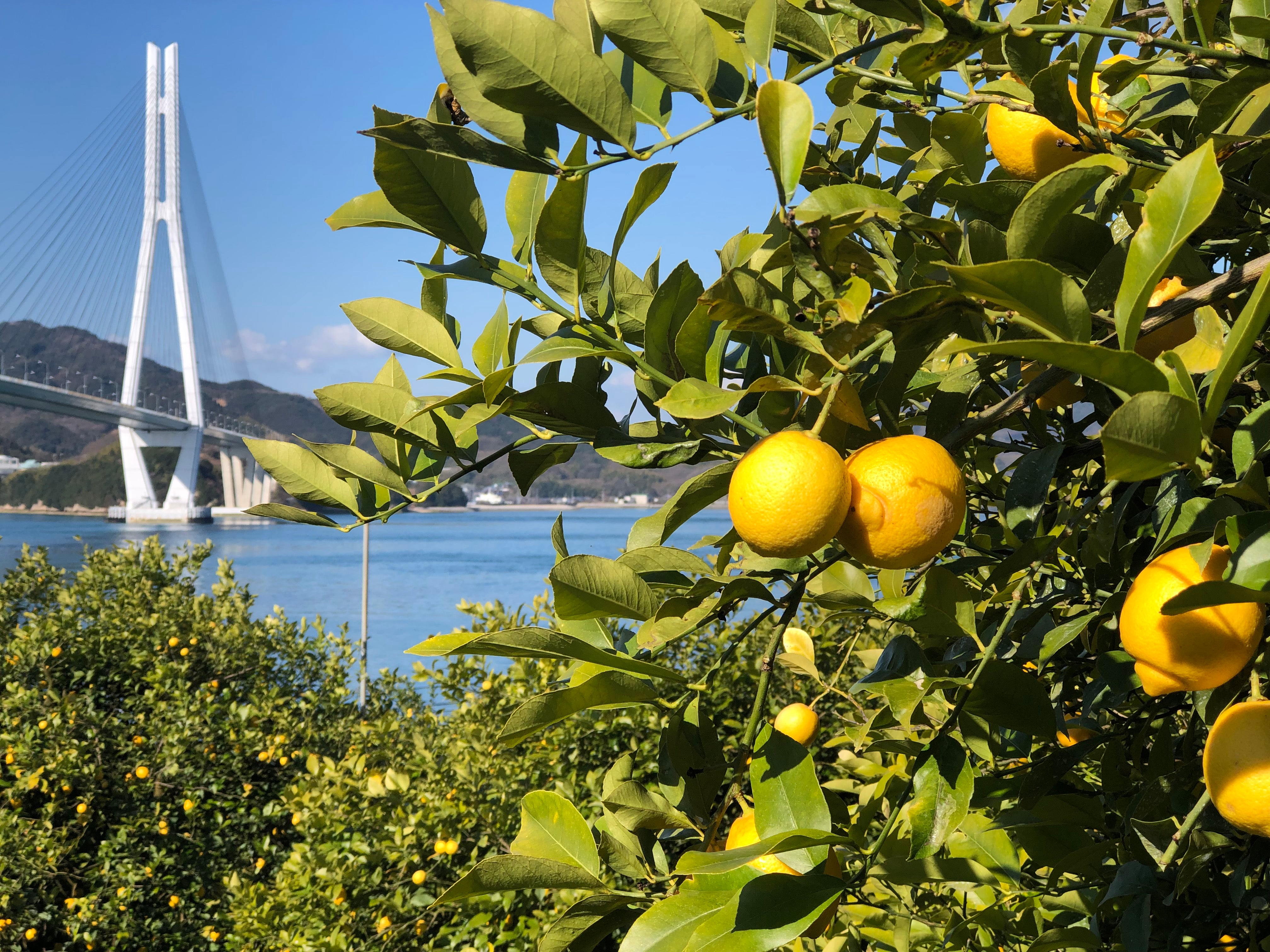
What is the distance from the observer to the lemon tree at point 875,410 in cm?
33

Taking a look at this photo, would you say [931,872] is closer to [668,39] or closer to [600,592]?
[600,592]

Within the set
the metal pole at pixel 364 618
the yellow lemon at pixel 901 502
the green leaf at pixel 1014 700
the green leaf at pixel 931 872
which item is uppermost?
the yellow lemon at pixel 901 502

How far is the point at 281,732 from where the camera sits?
248 cm

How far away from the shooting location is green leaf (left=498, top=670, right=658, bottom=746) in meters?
0.36

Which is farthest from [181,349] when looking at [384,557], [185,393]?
[384,557]

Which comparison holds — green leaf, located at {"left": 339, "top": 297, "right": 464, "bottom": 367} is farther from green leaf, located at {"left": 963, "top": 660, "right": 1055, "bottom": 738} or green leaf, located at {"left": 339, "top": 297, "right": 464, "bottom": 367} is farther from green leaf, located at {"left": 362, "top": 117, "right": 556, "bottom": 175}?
green leaf, located at {"left": 963, "top": 660, "right": 1055, "bottom": 738}

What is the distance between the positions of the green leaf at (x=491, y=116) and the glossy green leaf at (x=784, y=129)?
10 cm

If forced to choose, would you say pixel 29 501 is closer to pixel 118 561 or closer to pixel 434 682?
pixel 118 561

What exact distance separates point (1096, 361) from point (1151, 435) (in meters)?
0.03

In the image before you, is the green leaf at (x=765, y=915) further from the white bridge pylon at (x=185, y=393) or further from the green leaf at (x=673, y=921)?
the white bridge pylon at (x=185, y=393)

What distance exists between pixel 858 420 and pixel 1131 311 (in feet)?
0.44

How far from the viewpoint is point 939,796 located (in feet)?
1.29

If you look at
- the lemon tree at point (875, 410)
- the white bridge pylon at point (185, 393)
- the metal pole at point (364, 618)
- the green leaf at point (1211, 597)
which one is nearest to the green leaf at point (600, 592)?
the lemon tree at point (875, 410)

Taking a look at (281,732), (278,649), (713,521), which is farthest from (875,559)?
(713,521)
